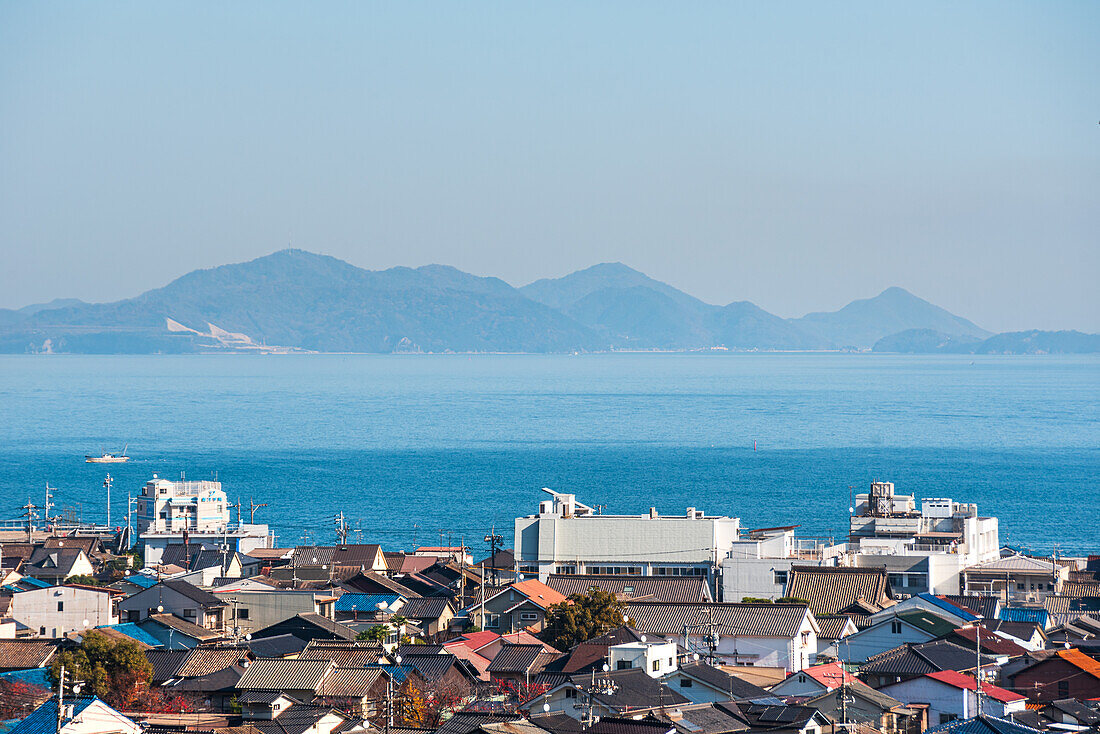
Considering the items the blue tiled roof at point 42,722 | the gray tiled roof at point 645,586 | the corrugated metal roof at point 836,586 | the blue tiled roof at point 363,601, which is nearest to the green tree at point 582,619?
the gray tiled roof at point 645,586

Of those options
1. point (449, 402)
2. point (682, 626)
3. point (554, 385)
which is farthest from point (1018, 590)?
point (554, 385)

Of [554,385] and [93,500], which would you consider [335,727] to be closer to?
[93,500]

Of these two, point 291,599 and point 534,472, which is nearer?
point 291,599

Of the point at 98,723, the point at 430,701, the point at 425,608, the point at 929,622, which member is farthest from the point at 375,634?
the point at 929,622

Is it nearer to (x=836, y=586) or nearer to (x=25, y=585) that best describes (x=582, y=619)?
(x=836, y=586)

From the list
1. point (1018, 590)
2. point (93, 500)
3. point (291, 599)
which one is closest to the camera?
point (291, 599)

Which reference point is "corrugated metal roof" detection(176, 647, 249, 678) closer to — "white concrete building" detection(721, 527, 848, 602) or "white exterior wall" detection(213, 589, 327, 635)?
"white exterior wall" detection(213, 589, 327, 635)
